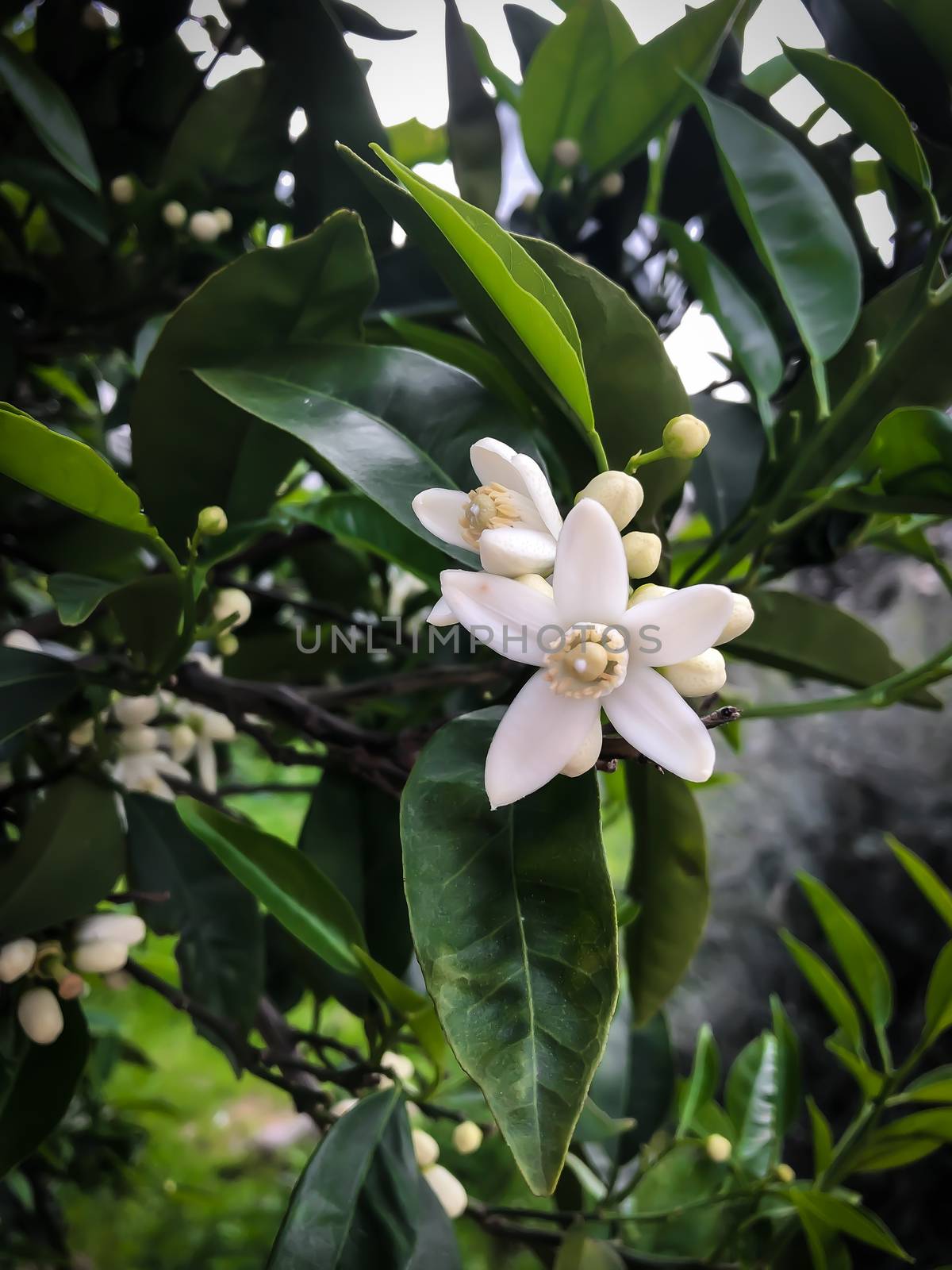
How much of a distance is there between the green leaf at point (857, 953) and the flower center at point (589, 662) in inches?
18.5

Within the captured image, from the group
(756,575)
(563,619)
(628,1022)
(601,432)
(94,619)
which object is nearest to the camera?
(563,619)

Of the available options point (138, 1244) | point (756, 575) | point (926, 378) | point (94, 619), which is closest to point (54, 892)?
point (94, 619)

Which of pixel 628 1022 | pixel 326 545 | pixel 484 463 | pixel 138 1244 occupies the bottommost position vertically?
pixel 138 1244

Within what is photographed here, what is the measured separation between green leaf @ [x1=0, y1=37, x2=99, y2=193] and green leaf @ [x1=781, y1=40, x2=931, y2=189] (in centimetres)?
43

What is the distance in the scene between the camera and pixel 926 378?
1.56 feet

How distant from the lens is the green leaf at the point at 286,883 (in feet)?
1.33

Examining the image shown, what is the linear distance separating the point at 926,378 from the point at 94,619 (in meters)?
0.58

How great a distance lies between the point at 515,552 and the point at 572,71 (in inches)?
18.4

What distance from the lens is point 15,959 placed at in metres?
0.47

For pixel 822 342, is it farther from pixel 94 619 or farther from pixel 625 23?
pixel 94 619

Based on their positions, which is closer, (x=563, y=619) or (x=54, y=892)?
(x=563, y=619)

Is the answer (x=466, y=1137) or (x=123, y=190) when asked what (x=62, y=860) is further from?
(x=123, y=190)

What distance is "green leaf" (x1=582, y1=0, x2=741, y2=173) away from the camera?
0.53m

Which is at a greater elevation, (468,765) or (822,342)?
(822,342)
